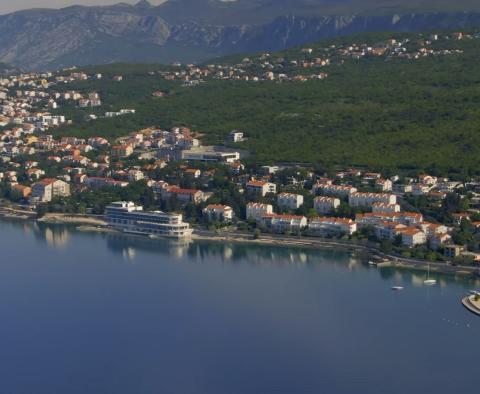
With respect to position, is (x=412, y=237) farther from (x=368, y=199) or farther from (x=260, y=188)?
(x=260, y=188)

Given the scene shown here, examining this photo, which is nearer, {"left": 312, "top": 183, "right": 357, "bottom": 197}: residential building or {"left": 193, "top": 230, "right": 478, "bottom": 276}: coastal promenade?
{"left": 193, "top": 230, "right": 478, "bottom": 276}: coastal promenade

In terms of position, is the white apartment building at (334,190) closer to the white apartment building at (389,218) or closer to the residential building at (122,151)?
the white apartment building at (389,218)

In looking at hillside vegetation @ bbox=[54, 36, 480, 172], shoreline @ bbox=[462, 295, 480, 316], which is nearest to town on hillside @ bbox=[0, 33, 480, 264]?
hillside vegetation @ bbox=[54, 36, 480, 172]

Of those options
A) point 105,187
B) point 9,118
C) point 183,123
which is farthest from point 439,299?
point 9,118

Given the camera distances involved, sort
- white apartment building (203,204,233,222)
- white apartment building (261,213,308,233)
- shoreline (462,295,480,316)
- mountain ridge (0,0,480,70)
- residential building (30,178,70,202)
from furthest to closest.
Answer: mountain ridge (0,0,480,70) → residential building (30,178,70,202) → white apartment building (203,204,233,222) → white apartment building (261,213,308,233) → shoreline (462,295,480,316)

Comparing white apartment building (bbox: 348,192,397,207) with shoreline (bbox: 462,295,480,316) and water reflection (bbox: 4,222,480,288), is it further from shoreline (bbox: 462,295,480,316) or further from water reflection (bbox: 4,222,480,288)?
shoreline (bbox: 462,295,480,316)

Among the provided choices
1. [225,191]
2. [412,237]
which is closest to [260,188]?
[225,191]
